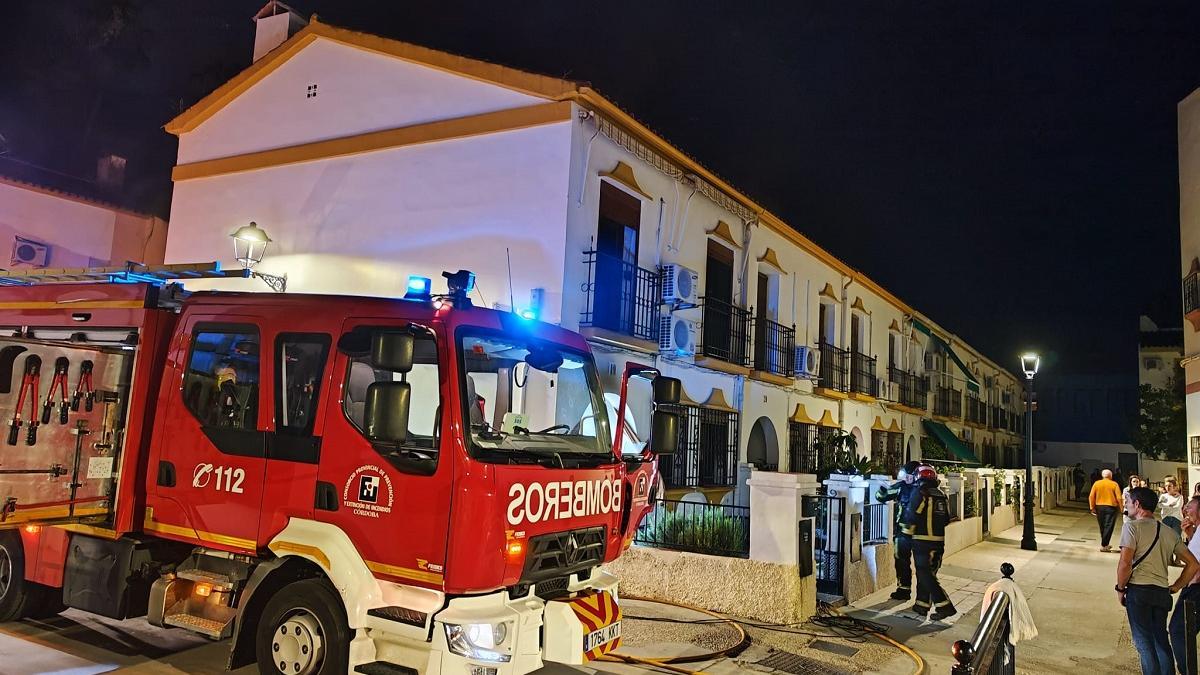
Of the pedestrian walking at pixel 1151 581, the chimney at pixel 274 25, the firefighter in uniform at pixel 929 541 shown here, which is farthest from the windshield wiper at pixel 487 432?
the chimney at pixel 274 25

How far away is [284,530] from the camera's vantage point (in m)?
5.06

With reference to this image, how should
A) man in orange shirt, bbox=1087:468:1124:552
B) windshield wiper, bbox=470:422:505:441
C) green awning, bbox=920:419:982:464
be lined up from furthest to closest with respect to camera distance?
1. green awning, bbox=920:419:982:464
2. man in orange shirt, bbox=1087:468:1124:552
3. windshield wiper, bbox=470:422:505:441

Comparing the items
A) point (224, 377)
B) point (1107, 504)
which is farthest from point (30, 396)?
point (1107, 504)

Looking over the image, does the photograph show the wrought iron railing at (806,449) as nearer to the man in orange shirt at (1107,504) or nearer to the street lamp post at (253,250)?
the man in orange shirt at (1107,504)

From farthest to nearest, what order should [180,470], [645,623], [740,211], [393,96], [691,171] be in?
[740,211] < [691,171] < [393,96] < [645,623] < [180,470]

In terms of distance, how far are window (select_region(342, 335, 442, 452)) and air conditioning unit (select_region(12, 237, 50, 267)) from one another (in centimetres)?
1219

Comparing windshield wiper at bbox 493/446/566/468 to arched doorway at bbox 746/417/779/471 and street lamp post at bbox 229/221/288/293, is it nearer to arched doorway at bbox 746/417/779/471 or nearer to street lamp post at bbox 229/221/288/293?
street lamp post at bbox 229/221/288/293

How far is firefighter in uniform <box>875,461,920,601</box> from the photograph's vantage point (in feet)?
31.8

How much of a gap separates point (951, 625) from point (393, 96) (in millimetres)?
9828

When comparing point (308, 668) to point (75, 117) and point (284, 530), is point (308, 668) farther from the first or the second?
point (75, 117)

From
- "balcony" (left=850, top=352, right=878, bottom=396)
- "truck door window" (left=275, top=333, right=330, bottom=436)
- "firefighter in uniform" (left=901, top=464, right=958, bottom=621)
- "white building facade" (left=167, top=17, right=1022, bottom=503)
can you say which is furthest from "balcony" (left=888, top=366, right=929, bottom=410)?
"truck door window" (left=275, top=333, right=330, bottom=436)

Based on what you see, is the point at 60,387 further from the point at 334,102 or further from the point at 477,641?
the point at 334,102

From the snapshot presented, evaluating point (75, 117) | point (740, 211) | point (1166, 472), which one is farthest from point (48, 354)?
point (1166, 472)

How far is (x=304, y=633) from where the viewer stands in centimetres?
495
